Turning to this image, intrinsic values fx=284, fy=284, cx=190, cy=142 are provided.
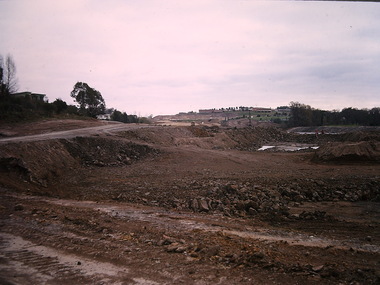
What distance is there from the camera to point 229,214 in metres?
7.52

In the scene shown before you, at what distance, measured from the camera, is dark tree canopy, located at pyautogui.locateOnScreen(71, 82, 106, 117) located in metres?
38.5

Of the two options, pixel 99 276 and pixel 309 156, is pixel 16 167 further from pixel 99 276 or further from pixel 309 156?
pixel 309 156

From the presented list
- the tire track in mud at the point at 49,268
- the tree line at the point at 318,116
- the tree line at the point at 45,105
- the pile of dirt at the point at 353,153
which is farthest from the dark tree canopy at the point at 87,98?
the tree line at the point at 318,116

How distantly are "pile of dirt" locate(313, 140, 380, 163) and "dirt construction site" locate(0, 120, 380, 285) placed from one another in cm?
56

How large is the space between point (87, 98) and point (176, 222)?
3627 centimetres

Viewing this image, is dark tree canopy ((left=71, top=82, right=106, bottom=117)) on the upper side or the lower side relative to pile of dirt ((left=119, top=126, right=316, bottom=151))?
upper

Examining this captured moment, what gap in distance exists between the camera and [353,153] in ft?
53.1

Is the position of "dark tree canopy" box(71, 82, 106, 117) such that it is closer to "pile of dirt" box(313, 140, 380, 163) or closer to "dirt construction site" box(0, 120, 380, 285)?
"dirt construction site" box(0, 120, 380, 285)

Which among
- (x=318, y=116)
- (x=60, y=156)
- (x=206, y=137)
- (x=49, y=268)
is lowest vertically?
(x=49, y=268)

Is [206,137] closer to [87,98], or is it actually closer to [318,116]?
[87,98]

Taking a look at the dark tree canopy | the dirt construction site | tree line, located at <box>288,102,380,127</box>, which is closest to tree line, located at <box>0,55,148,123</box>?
the dark tree canopy

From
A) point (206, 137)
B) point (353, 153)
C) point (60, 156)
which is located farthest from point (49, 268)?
point (206, 137)

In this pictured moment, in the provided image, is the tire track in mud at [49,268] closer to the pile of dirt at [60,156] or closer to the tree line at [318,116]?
the pile of dirt at [60,156]

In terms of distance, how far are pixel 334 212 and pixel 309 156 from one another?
38.8 feet
